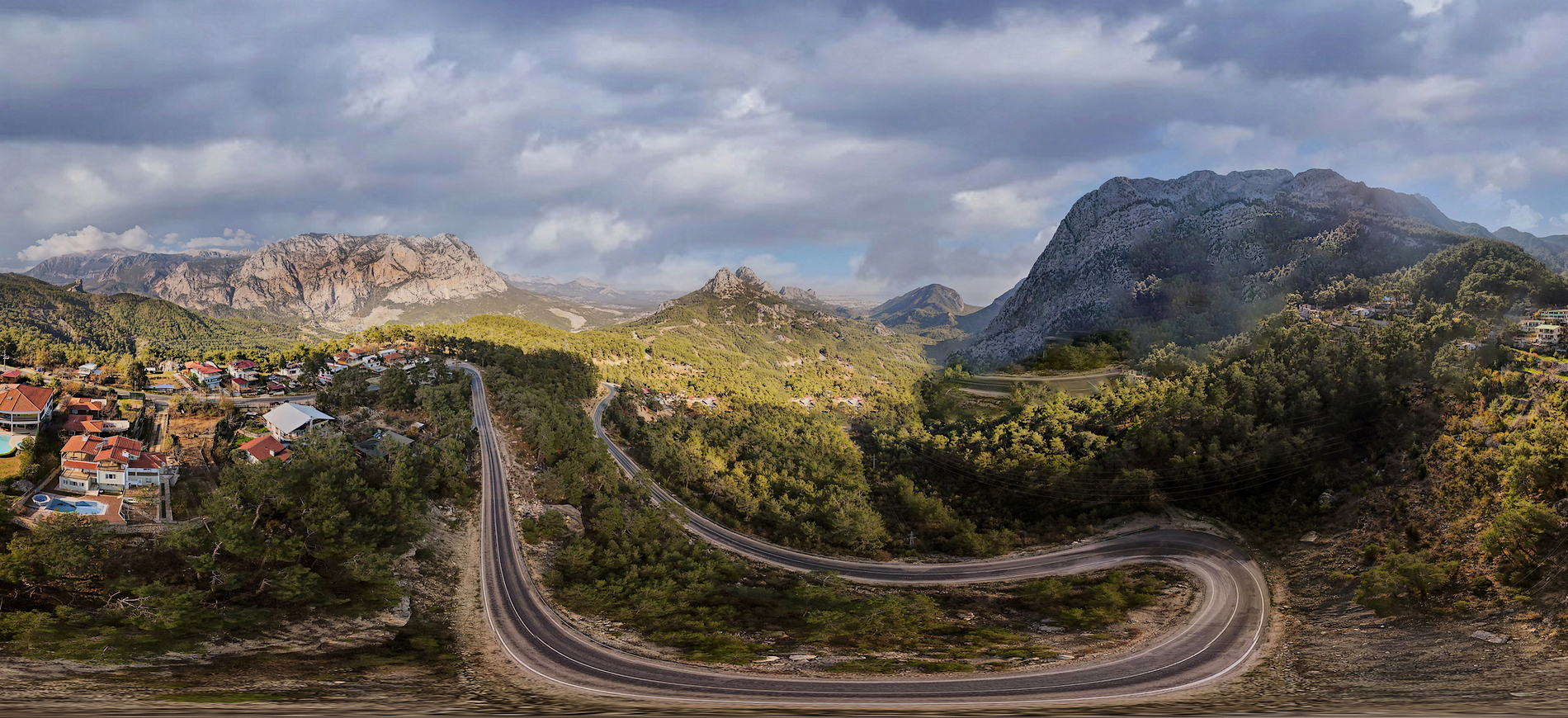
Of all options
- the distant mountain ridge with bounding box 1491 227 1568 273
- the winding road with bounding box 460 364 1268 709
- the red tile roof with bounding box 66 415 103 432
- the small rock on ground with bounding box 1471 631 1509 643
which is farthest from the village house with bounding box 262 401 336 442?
the distant mountain ridge with bounding box 1491 227 1568 273

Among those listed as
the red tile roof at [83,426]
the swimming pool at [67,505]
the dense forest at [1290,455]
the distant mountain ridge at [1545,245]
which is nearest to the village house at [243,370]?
the red tile roof at [83,426]

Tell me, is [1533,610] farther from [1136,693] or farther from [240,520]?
[240,520]

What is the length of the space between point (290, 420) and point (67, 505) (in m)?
12.7

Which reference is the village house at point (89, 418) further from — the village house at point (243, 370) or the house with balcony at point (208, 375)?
the village house at point (243, 370)

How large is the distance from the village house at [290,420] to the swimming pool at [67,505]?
31.3 ft

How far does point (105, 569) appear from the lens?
1909cm

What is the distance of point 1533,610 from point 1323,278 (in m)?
33.4

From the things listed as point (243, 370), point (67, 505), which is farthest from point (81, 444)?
point (243, 370)

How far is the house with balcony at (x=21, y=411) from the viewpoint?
2438cm

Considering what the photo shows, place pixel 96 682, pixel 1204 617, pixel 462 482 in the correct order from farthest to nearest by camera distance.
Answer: pixel 462 482, pixel 1204 617, pixel 96 682

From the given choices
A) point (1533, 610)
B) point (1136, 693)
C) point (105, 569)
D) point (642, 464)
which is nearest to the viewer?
point (1533, 610)

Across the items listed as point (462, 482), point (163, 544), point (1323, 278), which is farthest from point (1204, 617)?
point (163, 544)

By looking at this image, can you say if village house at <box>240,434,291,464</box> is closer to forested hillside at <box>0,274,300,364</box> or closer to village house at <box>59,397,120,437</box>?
village house at <box>59,397,120,437</box>

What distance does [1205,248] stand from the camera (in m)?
49.9
